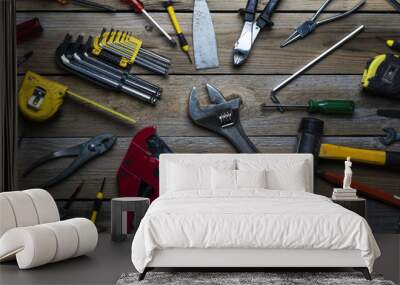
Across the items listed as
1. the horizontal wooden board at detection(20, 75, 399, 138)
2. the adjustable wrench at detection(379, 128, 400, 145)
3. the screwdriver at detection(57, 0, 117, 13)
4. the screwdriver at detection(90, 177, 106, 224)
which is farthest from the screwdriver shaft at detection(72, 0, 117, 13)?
the adjustable wrench at detection(379, 128, 400, 145)

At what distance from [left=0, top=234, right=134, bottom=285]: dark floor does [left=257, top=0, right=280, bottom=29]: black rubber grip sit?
227cm

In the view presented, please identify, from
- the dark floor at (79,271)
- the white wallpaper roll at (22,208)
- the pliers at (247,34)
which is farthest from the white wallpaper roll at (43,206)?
the pliers at (247,34)

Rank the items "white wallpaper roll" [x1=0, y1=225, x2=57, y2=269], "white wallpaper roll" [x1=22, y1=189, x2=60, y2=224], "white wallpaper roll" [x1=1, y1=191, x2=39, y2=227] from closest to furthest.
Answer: "white wallpaper roll" [x1=0, y1=225, x2=57, y2=269]
"white wallpaper roll" [x1=1, y1=191, x2=39, y2=227]
"white wallpaper roll" [x1=22, y1=189, x2=60, y2=224]

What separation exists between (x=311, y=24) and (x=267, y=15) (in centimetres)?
39

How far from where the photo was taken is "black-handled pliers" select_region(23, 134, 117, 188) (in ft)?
18.7

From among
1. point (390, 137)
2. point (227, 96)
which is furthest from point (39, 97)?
point (390, 137)

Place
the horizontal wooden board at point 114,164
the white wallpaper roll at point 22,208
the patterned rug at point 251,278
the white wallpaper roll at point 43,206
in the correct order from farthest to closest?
the horizontal wooden board at point 114,164
the white wallpaper roll at point 43,206
the white wallpaper roll at point 22,208
the patterned rug at point 251,278

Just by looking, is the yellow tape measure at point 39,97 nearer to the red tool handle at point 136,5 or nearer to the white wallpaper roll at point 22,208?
the red tool handle at point 136,5

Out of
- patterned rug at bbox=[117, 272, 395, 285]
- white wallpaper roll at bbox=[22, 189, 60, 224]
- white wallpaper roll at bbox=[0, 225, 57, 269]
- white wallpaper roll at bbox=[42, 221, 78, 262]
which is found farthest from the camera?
white wallpaper roll at bbox=[22, 189, 60, 224]

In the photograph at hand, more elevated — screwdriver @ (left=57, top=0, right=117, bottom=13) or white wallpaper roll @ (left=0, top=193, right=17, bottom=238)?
screwdriver @ (left=57, top=0, right=117, bottom=13)

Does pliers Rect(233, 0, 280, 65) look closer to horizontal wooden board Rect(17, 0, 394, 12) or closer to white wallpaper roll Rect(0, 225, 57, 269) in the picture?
horizontal wooden board Rect(17, 0, 394, 12)

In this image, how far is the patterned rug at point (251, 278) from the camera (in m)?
3.79

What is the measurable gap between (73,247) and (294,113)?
2.36 metres

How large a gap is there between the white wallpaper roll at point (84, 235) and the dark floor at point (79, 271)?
77mm
